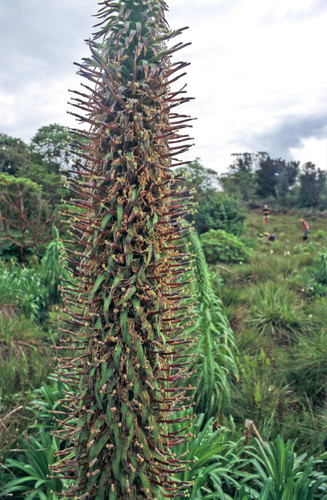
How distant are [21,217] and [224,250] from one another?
717 cm

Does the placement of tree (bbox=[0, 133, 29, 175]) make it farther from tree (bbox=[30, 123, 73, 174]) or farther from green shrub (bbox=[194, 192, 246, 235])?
green shrub (bbox=[194, 192, 246, 235])

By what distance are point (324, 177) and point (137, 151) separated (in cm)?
3417

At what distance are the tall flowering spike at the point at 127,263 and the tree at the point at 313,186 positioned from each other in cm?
3287

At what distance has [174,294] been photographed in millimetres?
1653

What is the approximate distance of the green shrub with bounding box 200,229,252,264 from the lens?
1283cm

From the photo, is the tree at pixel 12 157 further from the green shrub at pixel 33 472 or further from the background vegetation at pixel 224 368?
the green shrub at pixel 33 472

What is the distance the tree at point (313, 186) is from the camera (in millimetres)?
31688

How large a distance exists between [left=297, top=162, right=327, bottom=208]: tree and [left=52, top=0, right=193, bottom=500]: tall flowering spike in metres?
32.9

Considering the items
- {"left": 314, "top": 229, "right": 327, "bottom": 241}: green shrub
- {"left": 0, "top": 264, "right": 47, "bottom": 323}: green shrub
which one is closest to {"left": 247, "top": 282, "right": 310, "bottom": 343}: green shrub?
{"left": 0, "top": 264, "right": 47, "bottom": 323}: green shrub

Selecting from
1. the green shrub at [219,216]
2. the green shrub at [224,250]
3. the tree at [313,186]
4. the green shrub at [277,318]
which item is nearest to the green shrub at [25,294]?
the green shrub at [277,318]

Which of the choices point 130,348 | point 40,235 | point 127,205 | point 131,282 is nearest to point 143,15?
point 127,205

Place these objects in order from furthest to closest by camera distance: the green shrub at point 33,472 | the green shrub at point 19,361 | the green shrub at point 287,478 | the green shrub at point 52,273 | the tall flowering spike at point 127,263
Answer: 1. the green shrub at point 52,273
2. the green shrub at point 19,361
3. the green shrub at point 33,472
4. the green shrub at point 287,478
5. the tall flowering spike at point 127,263

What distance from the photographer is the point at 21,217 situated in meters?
11.7

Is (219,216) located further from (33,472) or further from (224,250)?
(33,472)
